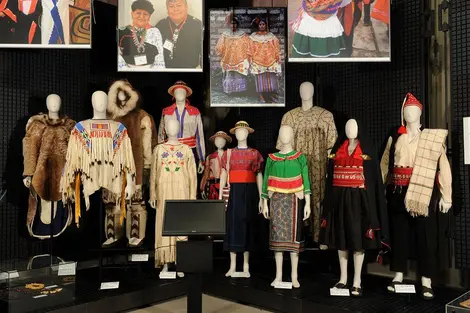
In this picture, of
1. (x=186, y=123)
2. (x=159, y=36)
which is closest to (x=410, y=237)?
(x=186, y=123)

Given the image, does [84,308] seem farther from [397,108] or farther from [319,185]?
[397,108]

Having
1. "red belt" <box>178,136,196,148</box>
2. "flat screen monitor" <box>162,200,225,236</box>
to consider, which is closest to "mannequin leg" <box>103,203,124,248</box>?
"red belt" <box>178,136,196,148</box>

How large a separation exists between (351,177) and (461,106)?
1.29m

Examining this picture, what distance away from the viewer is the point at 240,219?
4.64 metres

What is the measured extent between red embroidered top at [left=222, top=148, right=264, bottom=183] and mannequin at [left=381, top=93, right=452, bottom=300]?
4.76 ft

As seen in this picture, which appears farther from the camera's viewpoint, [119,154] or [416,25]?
[416,25]

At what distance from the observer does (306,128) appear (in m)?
4.83

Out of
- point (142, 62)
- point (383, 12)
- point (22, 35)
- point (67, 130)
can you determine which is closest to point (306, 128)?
point (383, 12)

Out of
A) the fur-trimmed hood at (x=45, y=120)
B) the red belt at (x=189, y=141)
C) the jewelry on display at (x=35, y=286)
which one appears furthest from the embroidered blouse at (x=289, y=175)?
the fur-trimmed hood at (x=45, y=120)

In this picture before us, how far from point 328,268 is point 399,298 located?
1224mm

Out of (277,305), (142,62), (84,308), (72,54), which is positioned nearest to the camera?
(84,308)

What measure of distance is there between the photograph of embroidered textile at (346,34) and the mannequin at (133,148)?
2.03 metres

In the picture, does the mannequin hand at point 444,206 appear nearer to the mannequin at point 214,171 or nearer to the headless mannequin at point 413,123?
the headless mannequin at point 413,123

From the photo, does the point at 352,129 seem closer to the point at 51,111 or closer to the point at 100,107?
the point at 100,107
